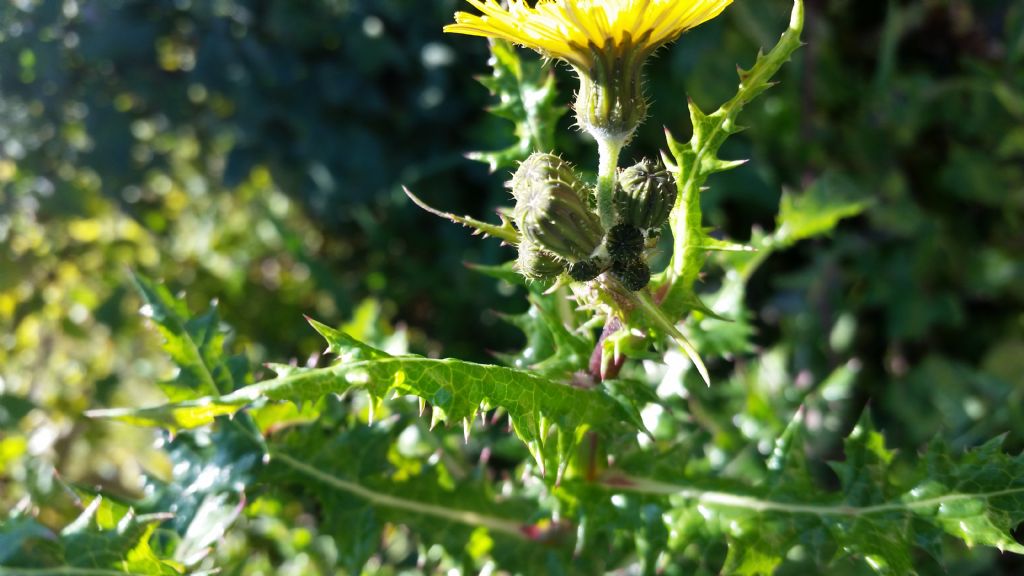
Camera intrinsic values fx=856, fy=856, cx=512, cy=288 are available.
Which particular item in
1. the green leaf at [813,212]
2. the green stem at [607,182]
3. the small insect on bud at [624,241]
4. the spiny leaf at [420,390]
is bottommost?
the green leaf at [813,212]

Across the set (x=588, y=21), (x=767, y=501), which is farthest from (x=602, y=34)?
(x=767, y=501)

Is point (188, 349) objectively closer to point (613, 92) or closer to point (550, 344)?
point (550, 344)

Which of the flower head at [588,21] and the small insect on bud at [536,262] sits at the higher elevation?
the flower head at [588,21]

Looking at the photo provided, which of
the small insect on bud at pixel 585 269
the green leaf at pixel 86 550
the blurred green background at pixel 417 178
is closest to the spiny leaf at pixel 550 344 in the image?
the small insect on bud at pixel 585 269

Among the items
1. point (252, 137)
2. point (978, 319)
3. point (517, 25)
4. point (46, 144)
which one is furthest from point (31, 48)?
point (978, 319)

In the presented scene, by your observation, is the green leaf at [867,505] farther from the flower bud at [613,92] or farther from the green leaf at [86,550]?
the green leaf at [86,550]

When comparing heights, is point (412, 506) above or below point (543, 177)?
below

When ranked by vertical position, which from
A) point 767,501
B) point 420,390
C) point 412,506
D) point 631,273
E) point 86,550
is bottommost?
point 412,506
